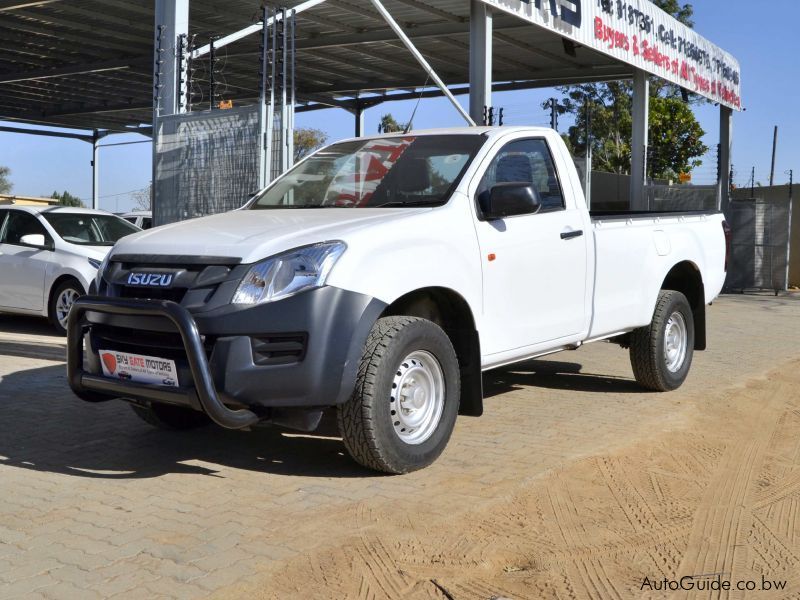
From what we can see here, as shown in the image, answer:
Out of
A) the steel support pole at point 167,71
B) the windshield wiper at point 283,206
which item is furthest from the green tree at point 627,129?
the windshield wiper at point 283,206

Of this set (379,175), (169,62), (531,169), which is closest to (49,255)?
(169,62)

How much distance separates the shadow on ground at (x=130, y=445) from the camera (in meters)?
5.30

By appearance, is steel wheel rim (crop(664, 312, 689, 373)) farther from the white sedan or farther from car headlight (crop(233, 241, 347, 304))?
the white sedan

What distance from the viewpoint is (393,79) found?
25031 mm

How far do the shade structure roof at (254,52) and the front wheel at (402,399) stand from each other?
9070 millimetres

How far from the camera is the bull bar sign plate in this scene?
4629mm

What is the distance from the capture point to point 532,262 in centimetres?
593

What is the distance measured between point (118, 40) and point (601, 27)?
10.7m

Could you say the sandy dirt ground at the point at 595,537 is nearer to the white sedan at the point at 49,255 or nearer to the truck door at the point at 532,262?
the truck door at the point at 532,262

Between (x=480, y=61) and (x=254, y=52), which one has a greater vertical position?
(x=254, y=52)

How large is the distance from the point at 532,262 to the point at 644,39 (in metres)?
14.9

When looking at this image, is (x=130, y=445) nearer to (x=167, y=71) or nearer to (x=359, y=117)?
(x=167, y=71)

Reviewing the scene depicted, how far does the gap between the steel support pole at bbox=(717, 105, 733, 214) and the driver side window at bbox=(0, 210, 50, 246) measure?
15583 millimetres

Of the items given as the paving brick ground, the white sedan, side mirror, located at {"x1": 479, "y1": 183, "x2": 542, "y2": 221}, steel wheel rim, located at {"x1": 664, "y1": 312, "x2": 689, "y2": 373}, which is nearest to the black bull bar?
the paving brick ground
